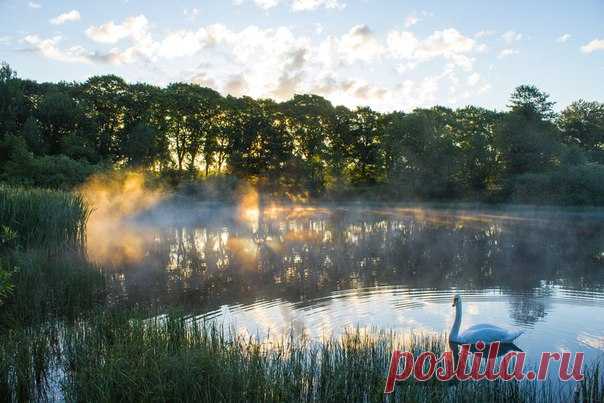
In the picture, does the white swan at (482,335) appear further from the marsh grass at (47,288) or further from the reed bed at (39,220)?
the reed bed at (39,220)

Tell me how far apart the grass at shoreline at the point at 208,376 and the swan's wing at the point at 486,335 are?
1.10m

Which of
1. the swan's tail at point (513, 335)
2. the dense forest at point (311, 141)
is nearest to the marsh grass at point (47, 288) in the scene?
the swan's tail at point (513, 335)

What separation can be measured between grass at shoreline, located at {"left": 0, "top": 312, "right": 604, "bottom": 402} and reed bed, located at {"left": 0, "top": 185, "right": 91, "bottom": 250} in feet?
27.2

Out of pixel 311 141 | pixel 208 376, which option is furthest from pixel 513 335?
pixel 311 141

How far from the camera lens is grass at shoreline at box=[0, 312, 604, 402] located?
701 cm

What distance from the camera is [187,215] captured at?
1902 inches

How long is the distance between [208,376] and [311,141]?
228 feet

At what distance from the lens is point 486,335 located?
32.5ft

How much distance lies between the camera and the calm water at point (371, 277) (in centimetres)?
1229

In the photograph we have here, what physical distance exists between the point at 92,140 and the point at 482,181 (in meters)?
49.9

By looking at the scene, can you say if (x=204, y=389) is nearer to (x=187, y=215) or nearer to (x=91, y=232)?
(x=91, y=232)

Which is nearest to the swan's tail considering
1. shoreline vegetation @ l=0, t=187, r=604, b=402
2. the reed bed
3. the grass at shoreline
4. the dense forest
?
shoreline vegetation @ l=0, t=187, r=604, b=402

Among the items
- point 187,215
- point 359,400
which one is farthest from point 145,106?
point 359,400

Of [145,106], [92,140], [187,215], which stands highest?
[145,106]
